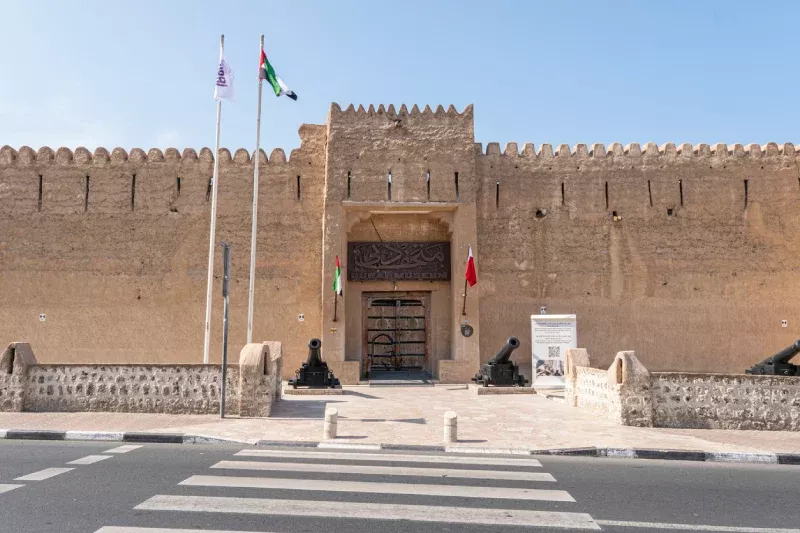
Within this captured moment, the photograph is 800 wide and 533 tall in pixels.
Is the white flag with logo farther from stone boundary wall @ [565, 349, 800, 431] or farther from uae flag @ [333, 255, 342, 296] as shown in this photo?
stone boundary wall @ [565, 349, 800, 431]

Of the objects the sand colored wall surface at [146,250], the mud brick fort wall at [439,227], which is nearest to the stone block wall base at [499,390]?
the mud brick fort wall at [439,227]

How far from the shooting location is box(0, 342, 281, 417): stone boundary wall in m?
10.1

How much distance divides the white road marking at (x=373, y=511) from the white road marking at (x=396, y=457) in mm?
1995

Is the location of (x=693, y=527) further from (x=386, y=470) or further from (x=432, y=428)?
(x=432, y=428)

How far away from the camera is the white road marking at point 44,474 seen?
5707 millimetres

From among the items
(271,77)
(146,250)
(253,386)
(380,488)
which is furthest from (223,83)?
(380,488)

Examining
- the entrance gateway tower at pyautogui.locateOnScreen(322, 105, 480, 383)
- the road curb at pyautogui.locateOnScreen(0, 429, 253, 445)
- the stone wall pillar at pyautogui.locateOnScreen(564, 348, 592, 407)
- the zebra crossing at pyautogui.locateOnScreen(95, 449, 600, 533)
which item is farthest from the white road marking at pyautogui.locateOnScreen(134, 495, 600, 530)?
the entrance gateway tower at pyautogui.locateOnScreen(322, 105, 480, 383)

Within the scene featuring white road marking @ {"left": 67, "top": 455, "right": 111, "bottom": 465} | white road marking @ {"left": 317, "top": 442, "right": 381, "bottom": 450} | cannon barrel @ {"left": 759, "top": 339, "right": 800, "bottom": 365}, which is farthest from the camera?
cannon barrel @ {"left": 759, "top": 339, "right": 800, "bottom": 365}

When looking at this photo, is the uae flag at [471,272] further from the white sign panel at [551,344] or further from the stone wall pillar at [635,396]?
the stone wall pillar at [635,396]

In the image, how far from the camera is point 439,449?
7.61m

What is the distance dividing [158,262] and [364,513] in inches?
567

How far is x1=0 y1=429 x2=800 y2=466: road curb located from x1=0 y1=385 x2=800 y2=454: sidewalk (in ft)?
0.37

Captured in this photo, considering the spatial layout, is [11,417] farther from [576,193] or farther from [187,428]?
[576,193]

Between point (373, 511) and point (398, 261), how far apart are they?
1308 centimetres
